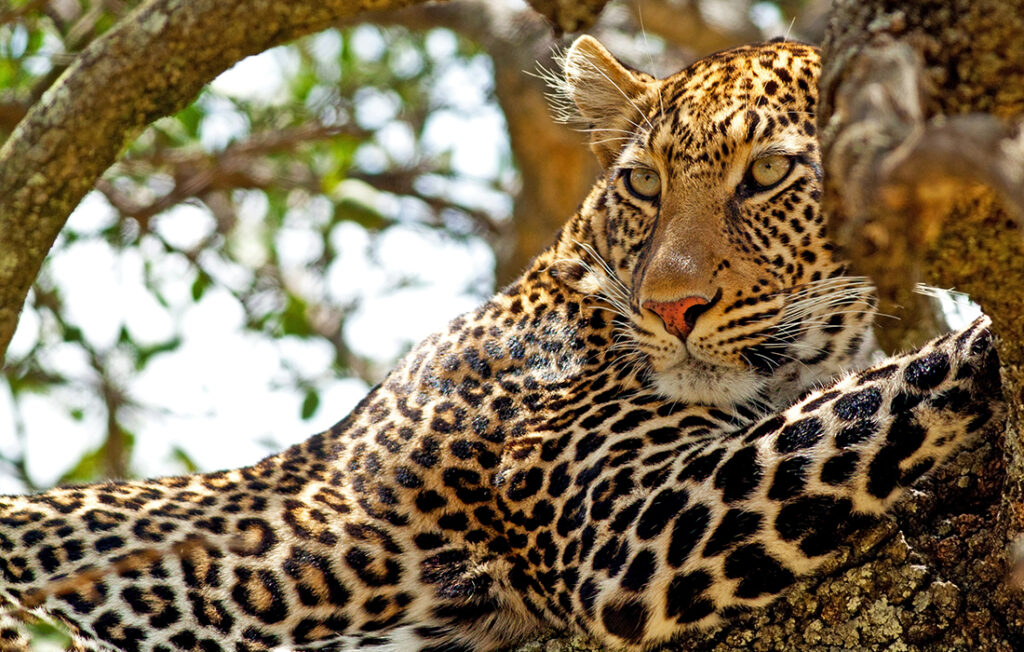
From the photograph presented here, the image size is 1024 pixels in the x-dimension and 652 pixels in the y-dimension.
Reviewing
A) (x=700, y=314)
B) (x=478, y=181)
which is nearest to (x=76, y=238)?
(x=478, y=181)

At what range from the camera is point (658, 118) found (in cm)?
645

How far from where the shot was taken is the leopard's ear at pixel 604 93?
681 centimetres

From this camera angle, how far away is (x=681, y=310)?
18.5 ft

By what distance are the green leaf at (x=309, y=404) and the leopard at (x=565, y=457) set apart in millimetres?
3458

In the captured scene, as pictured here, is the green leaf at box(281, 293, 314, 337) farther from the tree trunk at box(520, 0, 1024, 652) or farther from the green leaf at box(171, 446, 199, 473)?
the tree trunk at box(520, 0, 1024, 652)

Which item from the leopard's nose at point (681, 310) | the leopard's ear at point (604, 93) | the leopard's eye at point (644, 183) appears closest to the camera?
the leopard's nose at point (681, 310)

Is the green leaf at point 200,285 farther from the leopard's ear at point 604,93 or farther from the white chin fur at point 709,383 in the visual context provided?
the white chin fur at point 709,383

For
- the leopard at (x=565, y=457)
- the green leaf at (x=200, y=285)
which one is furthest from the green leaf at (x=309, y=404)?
the leopard at (x=565, y=457)

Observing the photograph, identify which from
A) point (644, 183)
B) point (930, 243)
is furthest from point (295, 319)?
point (930, 243)

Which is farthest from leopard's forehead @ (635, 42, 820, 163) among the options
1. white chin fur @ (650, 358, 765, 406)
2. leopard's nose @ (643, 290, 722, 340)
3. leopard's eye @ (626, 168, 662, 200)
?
white chin fur @ (650, 358, 765, 406)

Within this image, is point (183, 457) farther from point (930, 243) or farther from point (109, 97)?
point (930, 243)

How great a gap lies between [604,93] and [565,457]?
2151mm

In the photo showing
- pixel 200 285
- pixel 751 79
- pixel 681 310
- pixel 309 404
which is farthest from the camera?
pixel 309 404

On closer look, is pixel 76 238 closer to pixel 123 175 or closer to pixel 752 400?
pixel 123 175
